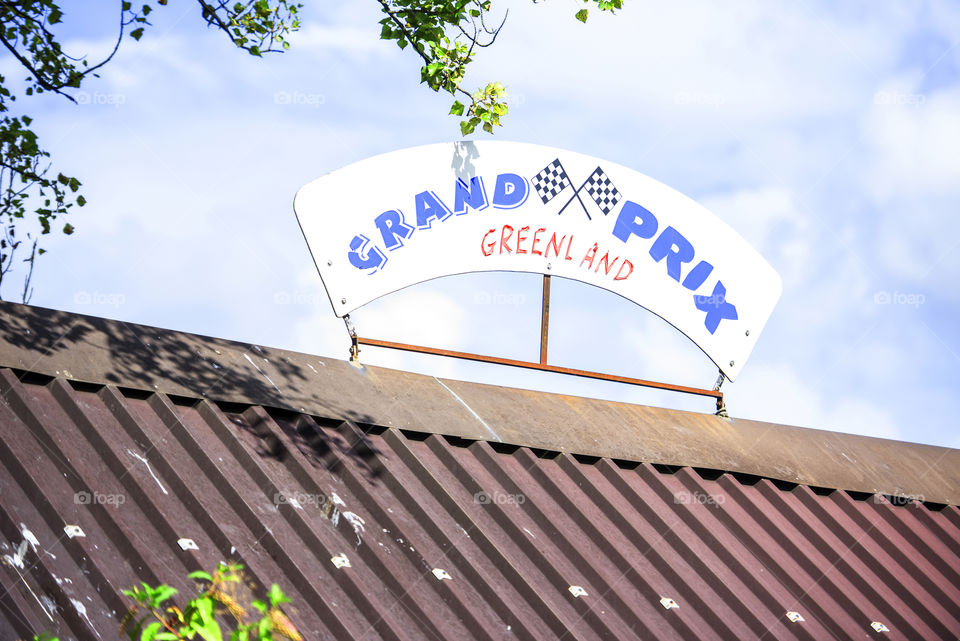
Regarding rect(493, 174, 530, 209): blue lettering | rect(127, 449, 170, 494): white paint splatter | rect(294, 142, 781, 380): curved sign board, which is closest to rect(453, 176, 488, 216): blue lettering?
rect(294, 142, 781, 380): curved sign board

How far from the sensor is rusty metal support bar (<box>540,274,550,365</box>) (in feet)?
27.7

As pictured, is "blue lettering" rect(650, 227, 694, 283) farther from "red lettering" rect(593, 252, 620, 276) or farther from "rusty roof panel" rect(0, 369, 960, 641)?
"rusty roof panel" rect(0, 369, 960, 641)

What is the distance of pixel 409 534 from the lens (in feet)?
19.6

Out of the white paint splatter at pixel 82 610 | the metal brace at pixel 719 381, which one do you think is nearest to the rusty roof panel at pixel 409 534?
the white paint splatter at pixel 82 610

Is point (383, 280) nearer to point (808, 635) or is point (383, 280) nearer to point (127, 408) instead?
point (127, 408)

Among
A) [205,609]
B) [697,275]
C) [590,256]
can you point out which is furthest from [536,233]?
[205,609]

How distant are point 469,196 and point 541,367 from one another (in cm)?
149

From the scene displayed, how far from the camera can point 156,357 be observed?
20.8ft

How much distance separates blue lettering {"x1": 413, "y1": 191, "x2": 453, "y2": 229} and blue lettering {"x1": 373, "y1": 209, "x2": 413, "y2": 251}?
131 millimetres

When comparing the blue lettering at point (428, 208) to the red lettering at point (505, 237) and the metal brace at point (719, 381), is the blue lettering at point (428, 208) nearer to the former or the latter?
the red lettering at point (505, 237)

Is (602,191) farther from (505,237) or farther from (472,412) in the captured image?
(472,412)

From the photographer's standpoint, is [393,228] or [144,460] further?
[393,228]

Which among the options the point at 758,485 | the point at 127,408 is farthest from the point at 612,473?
the point at 127,408

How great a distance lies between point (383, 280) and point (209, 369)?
6.17ft
